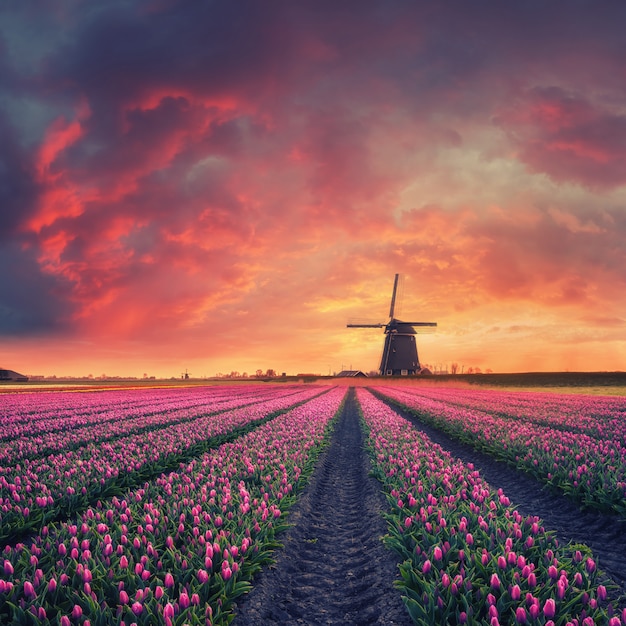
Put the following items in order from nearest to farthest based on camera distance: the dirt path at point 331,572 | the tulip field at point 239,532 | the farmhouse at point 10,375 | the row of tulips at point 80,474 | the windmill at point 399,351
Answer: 1. the tulip field at point 239,532
2. the dirt path at point 331,572
3. the row of tulips at point 80,474
4. the windmill at point 399,351
5. the farmhouse at point 10,375

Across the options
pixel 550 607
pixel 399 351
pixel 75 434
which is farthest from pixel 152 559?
pixel 399 351

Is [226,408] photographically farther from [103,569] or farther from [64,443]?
[103,569]

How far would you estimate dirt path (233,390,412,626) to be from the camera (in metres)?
4.63

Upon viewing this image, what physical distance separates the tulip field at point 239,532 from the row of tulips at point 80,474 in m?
0.04

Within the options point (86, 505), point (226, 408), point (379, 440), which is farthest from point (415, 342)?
point (86, 505)

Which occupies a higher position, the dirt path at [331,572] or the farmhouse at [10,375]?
the dirt path at [331,572]

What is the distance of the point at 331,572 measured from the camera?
19.3 ft

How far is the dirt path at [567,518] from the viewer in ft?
20.8

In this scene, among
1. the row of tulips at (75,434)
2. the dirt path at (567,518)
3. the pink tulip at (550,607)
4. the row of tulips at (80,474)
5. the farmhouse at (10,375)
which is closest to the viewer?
the pink tulip at (550,607)

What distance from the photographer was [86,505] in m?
7.40

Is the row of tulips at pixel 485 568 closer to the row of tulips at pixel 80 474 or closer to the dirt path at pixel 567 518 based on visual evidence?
the dirt path at pixel 567 518

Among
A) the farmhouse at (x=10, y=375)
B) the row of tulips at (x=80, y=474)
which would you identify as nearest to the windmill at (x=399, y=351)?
the row of tulips at (x=80, y=474)

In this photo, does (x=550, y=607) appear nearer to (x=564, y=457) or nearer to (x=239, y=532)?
(x=239, y=532)

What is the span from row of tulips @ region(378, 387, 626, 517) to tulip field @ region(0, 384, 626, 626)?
0.17ft
